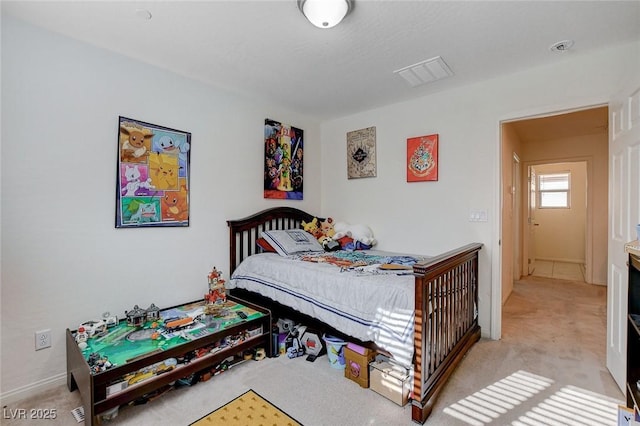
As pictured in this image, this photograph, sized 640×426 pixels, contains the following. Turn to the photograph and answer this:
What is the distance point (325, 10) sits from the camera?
5.49 feet

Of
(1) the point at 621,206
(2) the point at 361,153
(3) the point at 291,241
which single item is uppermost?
(2) the point at 361,153

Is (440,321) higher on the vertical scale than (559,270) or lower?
higher

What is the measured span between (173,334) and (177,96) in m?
1.99

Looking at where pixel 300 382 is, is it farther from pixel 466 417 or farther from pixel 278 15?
pixel 278 15

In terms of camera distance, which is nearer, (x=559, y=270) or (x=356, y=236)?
(x=356, y=236)

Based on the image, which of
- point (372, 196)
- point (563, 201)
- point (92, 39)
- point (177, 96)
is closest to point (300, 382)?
point (372, 196)

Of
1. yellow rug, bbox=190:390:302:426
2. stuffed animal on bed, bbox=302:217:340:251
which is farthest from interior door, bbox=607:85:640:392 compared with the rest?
stuffed animal on bed, bbox=302:217:340:251

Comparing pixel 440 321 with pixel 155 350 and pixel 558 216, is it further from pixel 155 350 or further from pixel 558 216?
pixel 558 216

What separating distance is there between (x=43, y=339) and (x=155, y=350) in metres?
0.85

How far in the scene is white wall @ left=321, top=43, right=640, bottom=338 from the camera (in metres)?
2.33

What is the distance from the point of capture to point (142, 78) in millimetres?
2402

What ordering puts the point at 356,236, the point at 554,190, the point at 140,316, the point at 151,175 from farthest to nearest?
the point at 554,190
the point at 356,236
the point at 151,175
the point at 140,316

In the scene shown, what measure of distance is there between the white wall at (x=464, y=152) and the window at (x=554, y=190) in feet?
17.8

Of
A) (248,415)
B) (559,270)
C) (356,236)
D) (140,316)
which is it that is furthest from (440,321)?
(559,270)
